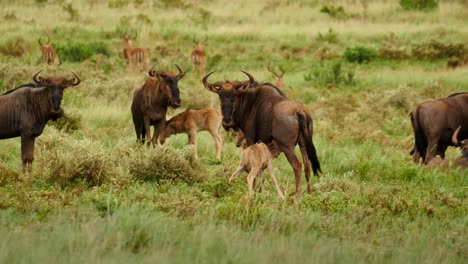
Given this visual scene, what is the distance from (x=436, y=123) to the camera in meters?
14.5

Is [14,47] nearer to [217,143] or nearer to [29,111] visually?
[217,143]

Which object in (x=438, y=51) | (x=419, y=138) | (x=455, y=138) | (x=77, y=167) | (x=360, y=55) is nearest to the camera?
(x=77, y=167)

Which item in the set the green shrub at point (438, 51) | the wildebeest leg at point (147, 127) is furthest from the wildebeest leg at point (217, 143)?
the green shrub at point (438, 51)

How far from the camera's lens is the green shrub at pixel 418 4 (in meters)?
41.4

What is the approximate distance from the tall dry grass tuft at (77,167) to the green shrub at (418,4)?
105 ft

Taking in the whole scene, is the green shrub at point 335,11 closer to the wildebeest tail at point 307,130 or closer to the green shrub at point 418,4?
the green shrub at point 418,4

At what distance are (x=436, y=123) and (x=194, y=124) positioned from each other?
4.25 meters

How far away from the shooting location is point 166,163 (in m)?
11.7

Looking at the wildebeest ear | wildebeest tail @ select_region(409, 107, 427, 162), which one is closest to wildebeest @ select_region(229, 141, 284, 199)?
the wildebeest ear

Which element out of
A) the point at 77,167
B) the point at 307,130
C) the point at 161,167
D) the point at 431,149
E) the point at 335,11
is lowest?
the point at 335,11

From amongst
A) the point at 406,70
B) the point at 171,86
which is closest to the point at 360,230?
the point at 171,86

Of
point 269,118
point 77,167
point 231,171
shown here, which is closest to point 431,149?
point 231,171

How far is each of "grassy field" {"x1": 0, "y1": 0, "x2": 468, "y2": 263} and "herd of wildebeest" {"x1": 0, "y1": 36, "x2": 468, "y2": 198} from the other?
434 mm

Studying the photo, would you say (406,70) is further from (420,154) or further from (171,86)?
(171,86)
